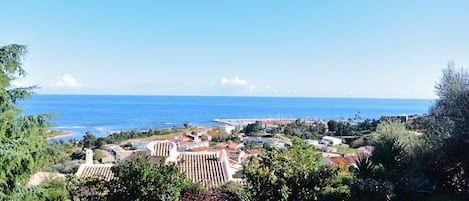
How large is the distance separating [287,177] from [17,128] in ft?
20.4

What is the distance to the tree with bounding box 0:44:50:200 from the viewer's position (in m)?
7.55

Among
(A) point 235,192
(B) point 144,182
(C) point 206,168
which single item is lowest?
(C) point 206,168

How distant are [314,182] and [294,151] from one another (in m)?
1.16

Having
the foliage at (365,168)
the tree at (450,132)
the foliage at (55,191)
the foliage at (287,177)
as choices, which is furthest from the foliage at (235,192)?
the tree at (450,132)

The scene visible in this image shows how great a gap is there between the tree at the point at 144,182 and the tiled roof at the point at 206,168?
4.61m

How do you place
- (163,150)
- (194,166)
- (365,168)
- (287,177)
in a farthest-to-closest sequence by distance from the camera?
(163,150), (194,166), (365,168), (287,177)

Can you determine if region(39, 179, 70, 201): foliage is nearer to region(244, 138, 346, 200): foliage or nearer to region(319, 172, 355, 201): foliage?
region(244, 138, 346, 200): foliage

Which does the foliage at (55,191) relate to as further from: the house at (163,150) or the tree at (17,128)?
the house at (163,150)

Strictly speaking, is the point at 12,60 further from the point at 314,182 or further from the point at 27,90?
the point at 314,182

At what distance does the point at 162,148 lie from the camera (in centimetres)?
1641

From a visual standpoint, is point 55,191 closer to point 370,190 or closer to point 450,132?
point 370,190

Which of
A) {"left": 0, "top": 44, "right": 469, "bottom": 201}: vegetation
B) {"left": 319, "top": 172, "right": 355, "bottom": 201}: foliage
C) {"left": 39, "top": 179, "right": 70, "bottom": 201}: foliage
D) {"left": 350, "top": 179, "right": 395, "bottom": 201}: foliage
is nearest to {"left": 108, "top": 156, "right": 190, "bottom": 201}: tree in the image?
{"left": 0, "top": 44, "right": 469, "bottom": 201}: vegetation

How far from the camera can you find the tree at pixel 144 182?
8961mm

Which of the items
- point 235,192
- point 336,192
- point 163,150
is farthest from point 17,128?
point 163,150
